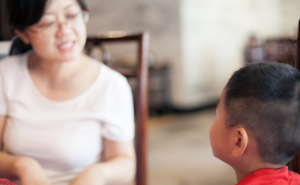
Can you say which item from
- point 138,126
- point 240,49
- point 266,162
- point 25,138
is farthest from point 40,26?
point 240,49

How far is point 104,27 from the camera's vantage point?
4.73 metres

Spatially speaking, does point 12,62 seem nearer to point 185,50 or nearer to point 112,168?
point 112,168

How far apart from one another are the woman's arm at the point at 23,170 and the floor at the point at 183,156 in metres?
1.52

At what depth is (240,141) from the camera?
0.61 metres

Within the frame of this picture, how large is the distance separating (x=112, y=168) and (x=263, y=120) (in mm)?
453

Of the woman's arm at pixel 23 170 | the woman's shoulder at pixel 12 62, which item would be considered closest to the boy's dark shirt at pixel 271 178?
the woman's arm at pixel 23 170

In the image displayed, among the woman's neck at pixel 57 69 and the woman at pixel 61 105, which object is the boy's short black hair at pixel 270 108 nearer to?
the woman at pixel 61 105

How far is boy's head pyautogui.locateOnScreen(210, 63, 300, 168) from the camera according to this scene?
1.85ft

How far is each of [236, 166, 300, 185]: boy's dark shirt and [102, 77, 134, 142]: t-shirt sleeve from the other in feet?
1.36

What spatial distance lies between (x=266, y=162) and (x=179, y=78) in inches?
147

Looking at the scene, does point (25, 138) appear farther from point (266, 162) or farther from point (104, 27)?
point (104, 27)

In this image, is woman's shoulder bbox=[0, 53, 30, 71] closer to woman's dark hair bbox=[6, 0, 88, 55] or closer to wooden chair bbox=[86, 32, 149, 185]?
woman's dark hair bbox=[6, 0, 88, 55]

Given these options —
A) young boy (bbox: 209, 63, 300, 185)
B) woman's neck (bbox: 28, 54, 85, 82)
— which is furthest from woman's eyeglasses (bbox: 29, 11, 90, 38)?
young boy (bbox: 209, 63, 300, 185)

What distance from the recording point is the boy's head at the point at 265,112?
563mm
